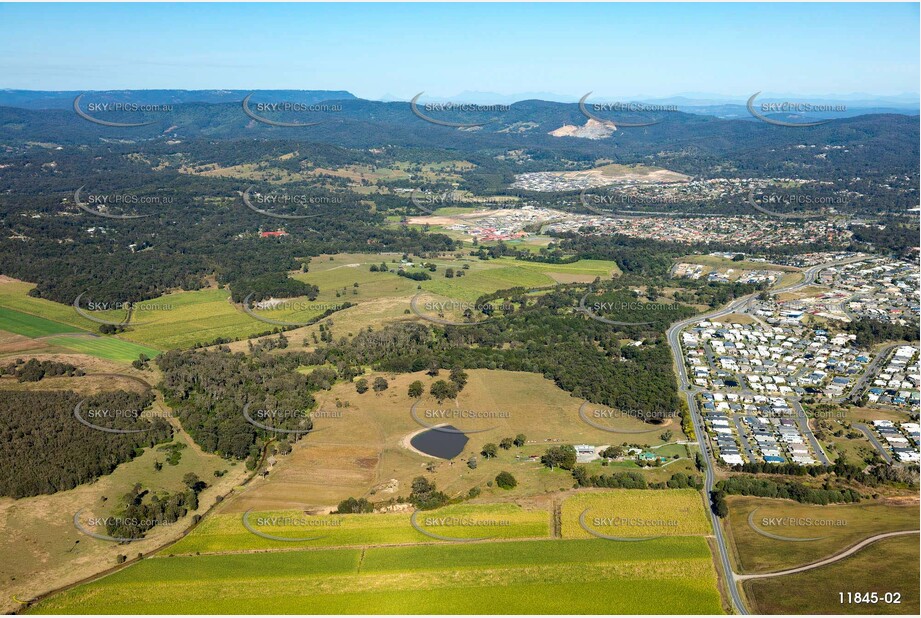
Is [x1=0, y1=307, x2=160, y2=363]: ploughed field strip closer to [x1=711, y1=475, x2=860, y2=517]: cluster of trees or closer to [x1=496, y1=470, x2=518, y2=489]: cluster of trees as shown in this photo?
[x1=496, y1=470, x2=518, y2=489]: cluster of trees

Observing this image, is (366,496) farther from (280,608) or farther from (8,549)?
(8,549)

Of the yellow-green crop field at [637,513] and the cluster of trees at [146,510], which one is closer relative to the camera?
the yellow-green crop field at [637,513]

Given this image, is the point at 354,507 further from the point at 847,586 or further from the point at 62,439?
the point at 847,586

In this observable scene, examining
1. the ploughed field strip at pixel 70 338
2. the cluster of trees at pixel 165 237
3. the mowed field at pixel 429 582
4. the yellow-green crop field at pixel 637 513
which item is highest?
the cluster of trees at pixel 165 237

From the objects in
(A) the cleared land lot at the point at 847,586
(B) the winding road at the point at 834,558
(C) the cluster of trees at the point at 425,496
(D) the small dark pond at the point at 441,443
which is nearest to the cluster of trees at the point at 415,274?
(D) the small dark pond at the point at 441,443

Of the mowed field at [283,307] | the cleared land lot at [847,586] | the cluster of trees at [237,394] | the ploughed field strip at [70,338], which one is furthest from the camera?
the mowed field at [283,307]

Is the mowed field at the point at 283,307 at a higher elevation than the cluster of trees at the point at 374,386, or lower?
lower

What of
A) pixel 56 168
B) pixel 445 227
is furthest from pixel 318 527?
pixel 56 168

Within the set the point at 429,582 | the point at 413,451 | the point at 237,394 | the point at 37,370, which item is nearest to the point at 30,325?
the point at 37,370

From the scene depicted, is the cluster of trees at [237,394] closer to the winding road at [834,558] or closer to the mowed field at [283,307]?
the mowed field at [283,307]
